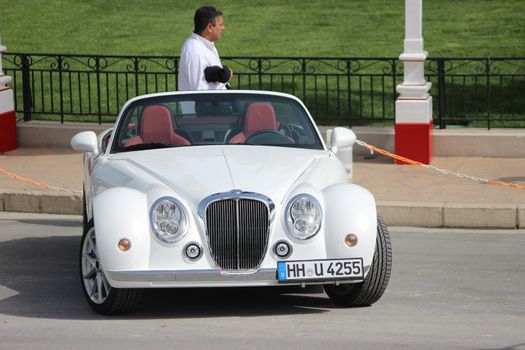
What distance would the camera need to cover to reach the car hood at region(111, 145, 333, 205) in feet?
29.0

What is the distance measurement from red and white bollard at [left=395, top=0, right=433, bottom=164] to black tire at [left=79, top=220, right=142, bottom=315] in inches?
270

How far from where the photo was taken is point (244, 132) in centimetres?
1016

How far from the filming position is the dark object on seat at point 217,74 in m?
11.9

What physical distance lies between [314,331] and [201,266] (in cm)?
81

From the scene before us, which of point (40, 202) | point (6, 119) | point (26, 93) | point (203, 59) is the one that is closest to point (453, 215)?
point (203, 59)

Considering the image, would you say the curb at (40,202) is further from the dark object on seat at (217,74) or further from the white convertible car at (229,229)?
the white convertible car at (229,229)

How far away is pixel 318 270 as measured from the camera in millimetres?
8641

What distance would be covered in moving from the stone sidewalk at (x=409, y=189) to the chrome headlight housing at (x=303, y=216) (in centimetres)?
403

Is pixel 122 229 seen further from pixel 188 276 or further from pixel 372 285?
pixel 372 285

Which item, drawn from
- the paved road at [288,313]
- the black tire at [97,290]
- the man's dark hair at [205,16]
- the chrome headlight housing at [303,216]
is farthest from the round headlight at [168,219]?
the man's dark hair at [205,16]

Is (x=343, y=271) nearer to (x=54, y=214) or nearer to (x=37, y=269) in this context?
(x=37, y=269)

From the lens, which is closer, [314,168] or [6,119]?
[314,168]

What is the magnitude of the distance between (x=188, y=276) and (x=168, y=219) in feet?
1.30

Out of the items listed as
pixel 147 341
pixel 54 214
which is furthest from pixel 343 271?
pixel 54 214
